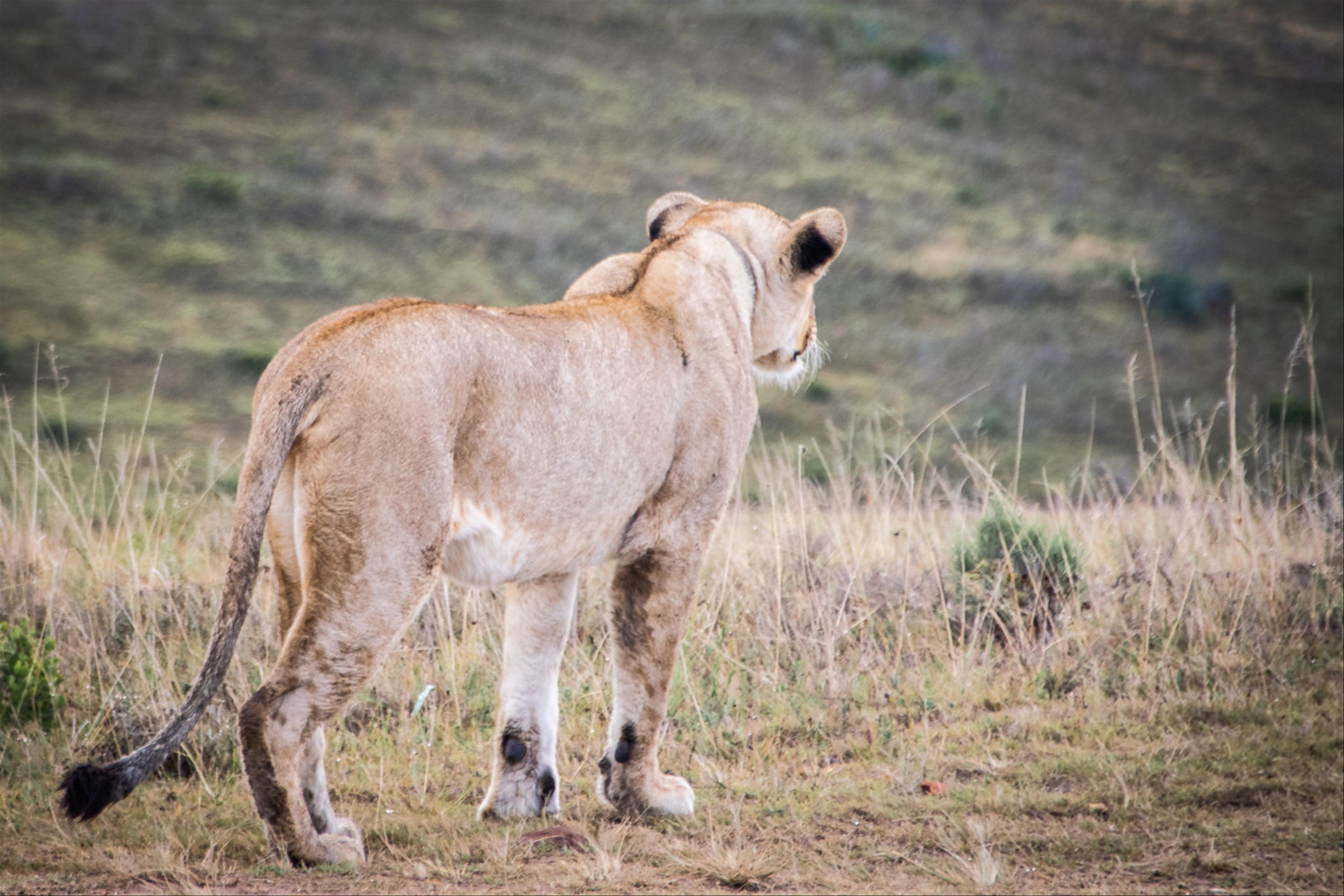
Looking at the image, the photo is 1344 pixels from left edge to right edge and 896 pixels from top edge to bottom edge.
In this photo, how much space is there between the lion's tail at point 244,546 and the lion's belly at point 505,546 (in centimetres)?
53

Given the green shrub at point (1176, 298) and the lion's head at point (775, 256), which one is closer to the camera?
the lion's head at point (775, 256)

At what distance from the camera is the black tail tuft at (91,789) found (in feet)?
12.0

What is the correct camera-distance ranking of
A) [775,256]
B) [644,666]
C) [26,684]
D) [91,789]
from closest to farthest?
1. [91,789]
2. [644,666]
3. [26,684]
4. [775,256]

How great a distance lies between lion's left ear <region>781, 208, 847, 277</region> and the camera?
5531 mm

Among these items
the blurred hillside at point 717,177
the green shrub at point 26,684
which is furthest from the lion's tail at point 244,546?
the blurred hillside at point 717,177

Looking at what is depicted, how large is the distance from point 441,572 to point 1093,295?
29833mm

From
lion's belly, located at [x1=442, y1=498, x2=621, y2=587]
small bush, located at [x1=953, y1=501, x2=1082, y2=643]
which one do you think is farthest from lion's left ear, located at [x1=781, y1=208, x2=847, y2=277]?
small bush, located at [x1=953, y1=501, x2=1082, y2=643]

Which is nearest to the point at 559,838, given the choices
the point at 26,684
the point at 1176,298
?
the point at 26,684

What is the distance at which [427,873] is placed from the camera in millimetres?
4238

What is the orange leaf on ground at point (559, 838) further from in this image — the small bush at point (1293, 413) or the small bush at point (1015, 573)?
the small bush at point (1293, 413)

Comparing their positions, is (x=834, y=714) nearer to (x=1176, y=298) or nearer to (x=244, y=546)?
(x=244, y=546)

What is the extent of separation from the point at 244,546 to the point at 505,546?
2.60ft

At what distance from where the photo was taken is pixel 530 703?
4887 millimetres

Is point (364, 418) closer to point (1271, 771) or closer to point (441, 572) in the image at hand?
point (441, 572)
